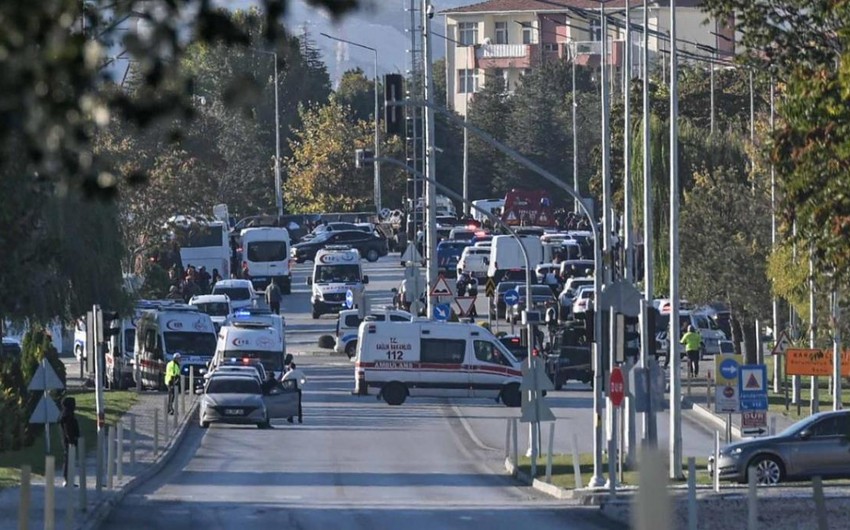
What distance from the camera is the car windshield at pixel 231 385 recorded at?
41.2 meters

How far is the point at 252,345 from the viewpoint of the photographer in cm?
4816

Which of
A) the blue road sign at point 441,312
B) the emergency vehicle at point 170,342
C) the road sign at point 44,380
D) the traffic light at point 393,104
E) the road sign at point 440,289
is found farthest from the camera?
the blue road sign at point 441,312

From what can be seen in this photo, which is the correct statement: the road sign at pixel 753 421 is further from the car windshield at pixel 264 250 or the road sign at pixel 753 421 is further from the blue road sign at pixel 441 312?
the car windshield at pixel 264 250

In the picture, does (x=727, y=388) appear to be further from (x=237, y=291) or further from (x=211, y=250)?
(x=211, y=250)

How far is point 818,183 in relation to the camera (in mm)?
19469

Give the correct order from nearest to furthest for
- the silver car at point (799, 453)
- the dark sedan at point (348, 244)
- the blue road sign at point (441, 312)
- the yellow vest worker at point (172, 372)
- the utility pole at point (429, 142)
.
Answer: the silver car at point (799, 453)
the yellow vest worker at point (172, 372)
the utility pole at point (429, 142)
the blue road sign at point (441, 312)
the dark sedan at point (348, 244)

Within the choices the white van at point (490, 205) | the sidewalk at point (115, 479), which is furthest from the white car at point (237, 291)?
the white van at point (490, 205)

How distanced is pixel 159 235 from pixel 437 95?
82251 millimetres

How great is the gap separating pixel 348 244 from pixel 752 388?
6598 centimetres

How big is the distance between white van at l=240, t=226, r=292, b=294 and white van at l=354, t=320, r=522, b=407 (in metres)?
33.6

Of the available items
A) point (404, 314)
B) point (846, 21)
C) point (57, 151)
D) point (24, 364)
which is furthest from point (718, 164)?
point (57, 151)

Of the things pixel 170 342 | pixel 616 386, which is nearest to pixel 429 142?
pixel 170 342

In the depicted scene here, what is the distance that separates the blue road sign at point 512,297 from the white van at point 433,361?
757 inches

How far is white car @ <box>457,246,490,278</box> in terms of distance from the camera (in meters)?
80.6
